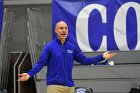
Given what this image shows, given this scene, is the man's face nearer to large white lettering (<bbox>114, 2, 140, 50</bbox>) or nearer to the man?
the man

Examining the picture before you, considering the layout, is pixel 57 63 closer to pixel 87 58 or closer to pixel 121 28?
pixel 87 58

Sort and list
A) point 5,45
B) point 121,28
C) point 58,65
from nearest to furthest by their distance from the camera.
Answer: point 58,65 < point 121,28 < point 5,45

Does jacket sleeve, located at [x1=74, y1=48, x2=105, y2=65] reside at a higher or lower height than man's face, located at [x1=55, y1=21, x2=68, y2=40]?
lower

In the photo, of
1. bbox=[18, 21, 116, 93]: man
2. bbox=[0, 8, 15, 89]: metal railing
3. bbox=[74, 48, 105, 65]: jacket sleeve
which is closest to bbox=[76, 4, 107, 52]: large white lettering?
bbox=[0, 8, 15, 89]: metal railing

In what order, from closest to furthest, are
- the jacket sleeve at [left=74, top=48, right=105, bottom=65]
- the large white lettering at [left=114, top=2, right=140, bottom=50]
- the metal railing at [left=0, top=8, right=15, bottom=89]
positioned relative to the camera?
the jacket sleeve at [left=74, top=48, right=105, bottom=65] < the large white lettering at [left=114, top=2, right=140, bottom=50] < the metal railing at [left=0, top=8, right=15, bottom=89]

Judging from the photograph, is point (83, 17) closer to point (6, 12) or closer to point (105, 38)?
point (105, 38)

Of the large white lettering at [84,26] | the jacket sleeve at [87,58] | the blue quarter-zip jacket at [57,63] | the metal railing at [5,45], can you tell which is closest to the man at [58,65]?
the blue quarter-zip jacket at [57,63]

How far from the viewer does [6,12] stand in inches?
284

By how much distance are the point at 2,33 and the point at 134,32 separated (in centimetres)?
265

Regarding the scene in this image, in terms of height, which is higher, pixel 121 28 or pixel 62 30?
pixel 121 28

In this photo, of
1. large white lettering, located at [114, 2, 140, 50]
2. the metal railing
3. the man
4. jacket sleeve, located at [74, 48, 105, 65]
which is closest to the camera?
the man

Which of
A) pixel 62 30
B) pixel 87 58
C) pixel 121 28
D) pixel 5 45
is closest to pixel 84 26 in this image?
pixel 121 28

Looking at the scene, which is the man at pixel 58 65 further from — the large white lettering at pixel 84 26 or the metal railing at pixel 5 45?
the metal railing at pixel 5 45

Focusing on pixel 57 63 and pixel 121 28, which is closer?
pixel 57 63
